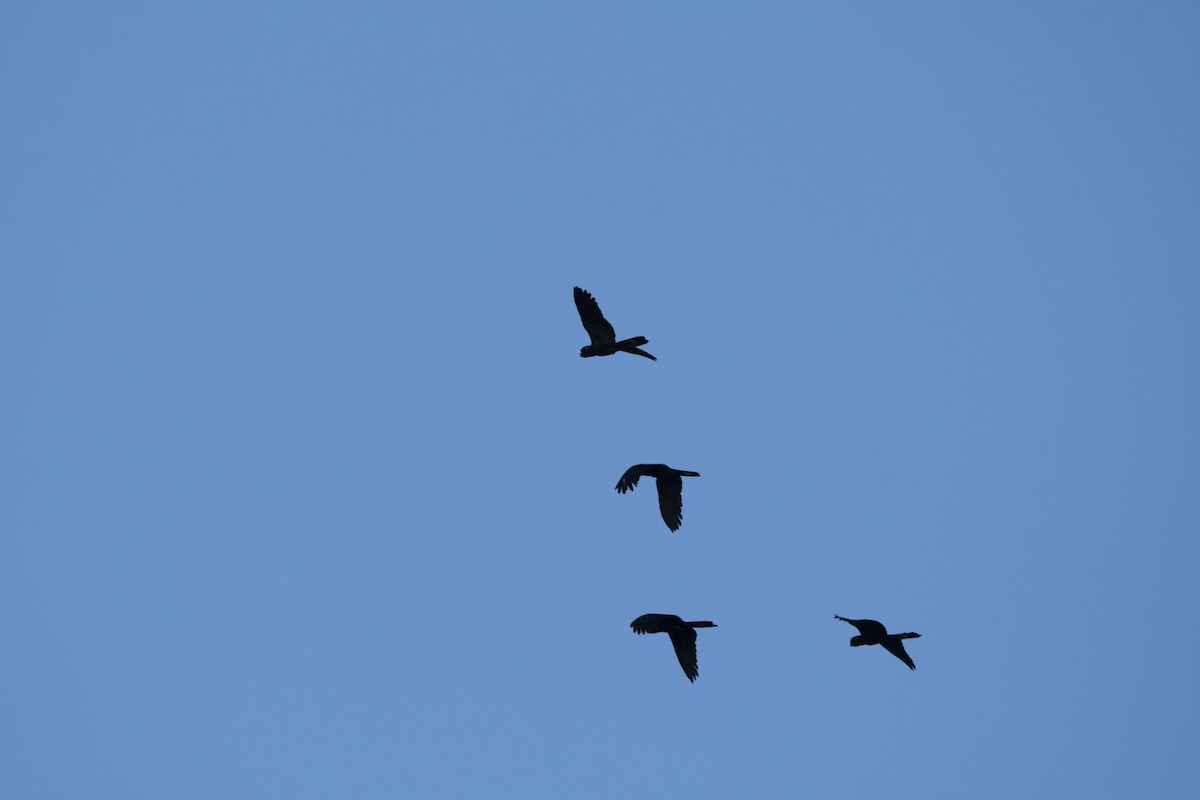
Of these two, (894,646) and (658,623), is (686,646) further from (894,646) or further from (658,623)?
(894,646)

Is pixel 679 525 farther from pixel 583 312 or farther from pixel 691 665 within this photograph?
pixel 583 312

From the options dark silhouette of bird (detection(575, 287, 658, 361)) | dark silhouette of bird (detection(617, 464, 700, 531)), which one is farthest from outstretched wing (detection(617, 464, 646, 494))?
dark silhouette of bird (detection(575, 287, 658, 361))

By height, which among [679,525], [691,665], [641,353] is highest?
[641,353]

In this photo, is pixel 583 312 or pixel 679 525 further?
pixel 583 312

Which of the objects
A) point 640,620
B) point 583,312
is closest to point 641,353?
point 583,312

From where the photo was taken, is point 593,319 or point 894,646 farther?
point 593,319

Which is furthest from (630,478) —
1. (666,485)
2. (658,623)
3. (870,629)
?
(870,629)

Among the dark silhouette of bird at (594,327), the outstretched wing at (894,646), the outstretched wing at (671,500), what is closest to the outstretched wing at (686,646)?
the outstretched wing at (671,500)

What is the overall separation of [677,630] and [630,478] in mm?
4380

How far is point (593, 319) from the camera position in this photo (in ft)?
95.1

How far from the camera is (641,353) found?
90.6 ft

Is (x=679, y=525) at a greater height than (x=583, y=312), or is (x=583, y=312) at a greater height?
(x=583, y=312)

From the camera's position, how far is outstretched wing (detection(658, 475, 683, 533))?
26516 mm

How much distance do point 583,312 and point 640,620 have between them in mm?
8586
